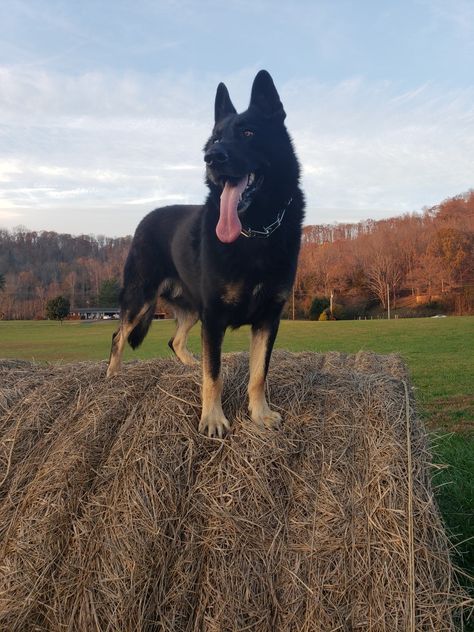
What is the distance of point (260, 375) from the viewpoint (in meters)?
3.41

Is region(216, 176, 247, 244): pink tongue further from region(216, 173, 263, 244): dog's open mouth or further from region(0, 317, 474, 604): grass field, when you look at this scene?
region(0, 317, 474, 604): grass field

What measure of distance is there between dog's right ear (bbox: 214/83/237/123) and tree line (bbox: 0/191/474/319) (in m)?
45.6

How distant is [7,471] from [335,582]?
1880 millimetres

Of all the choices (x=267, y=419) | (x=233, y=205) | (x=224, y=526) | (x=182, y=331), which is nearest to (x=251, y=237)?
(x=233, y=205)

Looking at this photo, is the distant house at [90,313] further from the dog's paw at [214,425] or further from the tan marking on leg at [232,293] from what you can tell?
the dog's paw at [214,425]

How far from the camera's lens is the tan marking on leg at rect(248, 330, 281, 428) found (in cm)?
319

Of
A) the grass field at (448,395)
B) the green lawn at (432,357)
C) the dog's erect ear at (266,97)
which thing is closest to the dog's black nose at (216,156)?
the dog's erect ear at (266,97)

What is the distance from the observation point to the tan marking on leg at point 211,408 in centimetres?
304

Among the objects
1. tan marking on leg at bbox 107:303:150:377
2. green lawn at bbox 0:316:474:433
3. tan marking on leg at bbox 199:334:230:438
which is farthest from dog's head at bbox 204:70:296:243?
green lawn at bbox 0:316:474:433

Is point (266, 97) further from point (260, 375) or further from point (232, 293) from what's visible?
point (260, 375)

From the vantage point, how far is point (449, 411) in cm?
914

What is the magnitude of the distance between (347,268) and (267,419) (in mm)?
61841

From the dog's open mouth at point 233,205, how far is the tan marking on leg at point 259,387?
2.30 ft

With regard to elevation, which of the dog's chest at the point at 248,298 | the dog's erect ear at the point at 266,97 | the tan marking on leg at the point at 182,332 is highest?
the dog's erect ear at the point at 266,97
